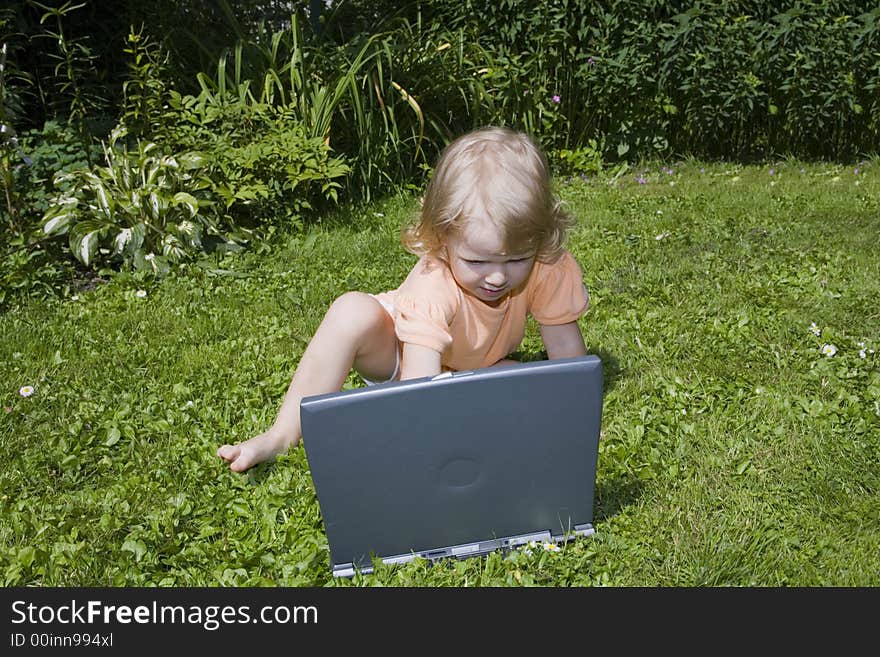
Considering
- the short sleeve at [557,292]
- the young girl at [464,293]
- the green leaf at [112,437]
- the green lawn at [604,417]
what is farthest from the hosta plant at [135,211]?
the short sleeve at [557,292]

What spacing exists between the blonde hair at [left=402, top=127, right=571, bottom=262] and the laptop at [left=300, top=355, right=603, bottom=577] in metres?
0.45

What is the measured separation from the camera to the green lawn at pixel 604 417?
191 cm

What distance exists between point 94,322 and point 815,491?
8.55 feet

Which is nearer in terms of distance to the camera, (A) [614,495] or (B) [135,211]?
(A) [614,495]

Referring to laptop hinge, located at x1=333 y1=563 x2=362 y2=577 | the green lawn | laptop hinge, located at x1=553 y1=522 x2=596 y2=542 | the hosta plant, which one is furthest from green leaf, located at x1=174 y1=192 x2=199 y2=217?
laptop hinge, located at x1=553 y1=522 x2=596 y2=542

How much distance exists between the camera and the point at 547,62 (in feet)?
20.2

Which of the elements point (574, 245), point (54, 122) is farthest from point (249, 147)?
point (574, 245)

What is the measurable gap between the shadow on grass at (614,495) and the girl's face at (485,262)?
57 centimetres

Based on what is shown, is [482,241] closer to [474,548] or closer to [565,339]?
[565,339]

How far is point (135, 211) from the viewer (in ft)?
12.8

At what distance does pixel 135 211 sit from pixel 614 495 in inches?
106

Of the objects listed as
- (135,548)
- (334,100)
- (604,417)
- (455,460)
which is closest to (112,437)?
(135,548)

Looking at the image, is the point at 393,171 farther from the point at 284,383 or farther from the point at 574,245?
the point at 284,383

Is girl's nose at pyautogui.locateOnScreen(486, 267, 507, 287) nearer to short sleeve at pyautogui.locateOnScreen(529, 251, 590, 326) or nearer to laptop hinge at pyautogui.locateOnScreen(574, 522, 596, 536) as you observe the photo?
short sleeve at pyautogui.locateOnScreen(529, 251, 590, 326)
